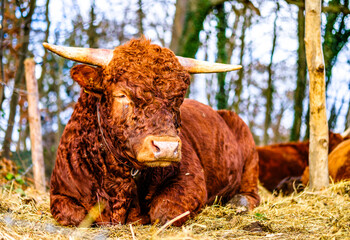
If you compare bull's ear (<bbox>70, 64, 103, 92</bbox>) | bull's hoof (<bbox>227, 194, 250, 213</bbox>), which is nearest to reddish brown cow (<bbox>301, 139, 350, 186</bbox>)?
bull's hoof (<bbox>227, 194, 250, 213</bbox>)

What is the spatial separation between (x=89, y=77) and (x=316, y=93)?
2.76 m

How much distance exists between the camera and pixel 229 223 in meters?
3.53

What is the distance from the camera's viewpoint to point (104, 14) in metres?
11.9

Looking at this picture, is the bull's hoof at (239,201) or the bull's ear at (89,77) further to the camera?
the bull's hoof at (239,201)

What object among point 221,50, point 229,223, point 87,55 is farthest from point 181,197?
point 221,50

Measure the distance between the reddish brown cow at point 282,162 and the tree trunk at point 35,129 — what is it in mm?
4183

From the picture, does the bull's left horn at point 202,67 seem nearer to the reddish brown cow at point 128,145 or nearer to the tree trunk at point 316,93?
the reddish brown cow at point 128,145

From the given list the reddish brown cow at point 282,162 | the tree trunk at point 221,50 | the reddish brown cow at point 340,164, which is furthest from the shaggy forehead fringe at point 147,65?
the tree trunk at point 221,50

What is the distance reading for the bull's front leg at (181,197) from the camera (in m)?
3.50

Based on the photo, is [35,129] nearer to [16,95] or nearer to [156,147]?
[16,95]

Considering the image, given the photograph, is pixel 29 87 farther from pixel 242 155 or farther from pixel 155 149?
pixel 155 149

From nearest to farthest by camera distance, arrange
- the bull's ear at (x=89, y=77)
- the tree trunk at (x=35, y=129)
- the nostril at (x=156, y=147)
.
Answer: the nostril at (x=156, y=147)
the bull's ear at (x=89, y=77)
the tree trunk at (x=35, y=129)

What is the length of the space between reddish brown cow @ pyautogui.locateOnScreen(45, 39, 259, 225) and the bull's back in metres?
0.52

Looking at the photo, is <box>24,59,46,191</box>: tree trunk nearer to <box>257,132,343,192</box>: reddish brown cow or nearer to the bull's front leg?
the bull's front leg
